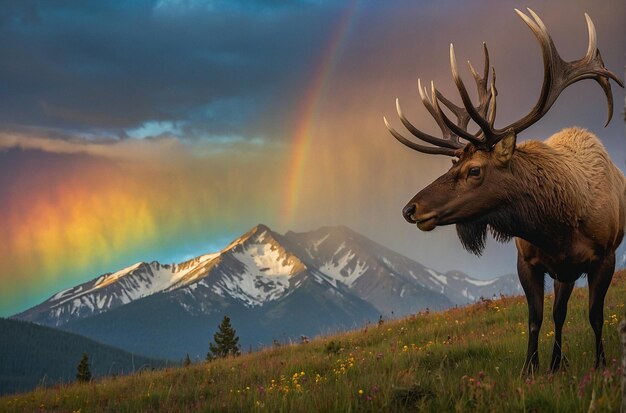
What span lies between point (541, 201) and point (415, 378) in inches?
112

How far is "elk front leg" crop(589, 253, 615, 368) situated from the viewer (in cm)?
766

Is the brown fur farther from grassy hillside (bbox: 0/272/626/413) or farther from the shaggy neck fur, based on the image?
grassy hillside (bbox: 0/272/626/413)

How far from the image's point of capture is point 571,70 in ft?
27.0

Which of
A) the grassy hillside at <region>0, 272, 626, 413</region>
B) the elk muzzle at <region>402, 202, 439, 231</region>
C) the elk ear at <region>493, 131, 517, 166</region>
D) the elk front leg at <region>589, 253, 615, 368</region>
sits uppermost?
the elk ear at <region>493, 131, 517, 166</region>

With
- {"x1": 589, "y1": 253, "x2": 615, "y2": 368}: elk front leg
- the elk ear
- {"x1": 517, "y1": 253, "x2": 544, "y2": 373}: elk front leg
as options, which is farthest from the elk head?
{"x1": 589, "y1": 253, "x2": 615, "y2": 368}: elk front leg

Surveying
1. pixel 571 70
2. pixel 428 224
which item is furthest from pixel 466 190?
pixel 571 70

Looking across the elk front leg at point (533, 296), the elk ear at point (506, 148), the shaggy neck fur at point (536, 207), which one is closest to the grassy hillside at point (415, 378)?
the elk front leg at point (533, 296)

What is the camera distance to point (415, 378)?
671cm

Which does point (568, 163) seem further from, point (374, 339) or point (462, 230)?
point (374, 339)

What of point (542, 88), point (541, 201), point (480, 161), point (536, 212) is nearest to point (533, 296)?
point (536, 212)

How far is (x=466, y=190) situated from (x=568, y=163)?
175 cm

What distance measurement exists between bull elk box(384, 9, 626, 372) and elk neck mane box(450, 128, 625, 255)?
0.01m

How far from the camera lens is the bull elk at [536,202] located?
738 cm

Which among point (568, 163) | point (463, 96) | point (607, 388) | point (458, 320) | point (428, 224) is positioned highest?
point (463, 96)
